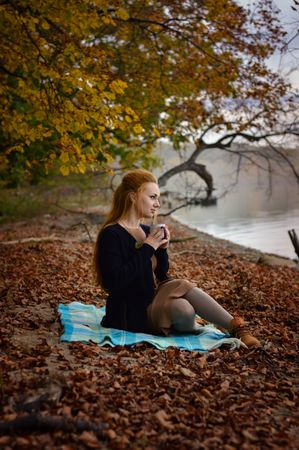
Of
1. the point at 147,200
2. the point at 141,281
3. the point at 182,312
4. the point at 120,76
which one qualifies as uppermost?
the point at 120,76

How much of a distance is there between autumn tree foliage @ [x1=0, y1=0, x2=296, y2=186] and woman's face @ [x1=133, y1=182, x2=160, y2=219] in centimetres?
196

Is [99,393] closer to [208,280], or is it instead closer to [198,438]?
[198,438]

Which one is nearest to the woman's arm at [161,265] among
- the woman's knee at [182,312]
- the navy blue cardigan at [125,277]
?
the navy blue cardigan at [125,277]

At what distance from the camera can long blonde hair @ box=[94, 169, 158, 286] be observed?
4801mm

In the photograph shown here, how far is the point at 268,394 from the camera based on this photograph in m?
3.78

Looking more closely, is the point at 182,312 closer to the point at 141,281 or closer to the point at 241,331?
the point at 141,281

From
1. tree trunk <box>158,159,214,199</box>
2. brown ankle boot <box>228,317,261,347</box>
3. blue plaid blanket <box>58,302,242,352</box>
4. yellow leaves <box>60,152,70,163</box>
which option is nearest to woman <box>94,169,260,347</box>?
brown ankle boot <box>228,317,261,347</box>

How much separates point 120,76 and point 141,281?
853 cm

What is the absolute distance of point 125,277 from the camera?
452cm

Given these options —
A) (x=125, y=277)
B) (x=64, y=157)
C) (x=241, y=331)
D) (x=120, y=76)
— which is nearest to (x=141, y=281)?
(x=125, y=277)

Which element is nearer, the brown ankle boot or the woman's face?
the brown ankle boot

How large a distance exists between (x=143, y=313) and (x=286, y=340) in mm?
1699

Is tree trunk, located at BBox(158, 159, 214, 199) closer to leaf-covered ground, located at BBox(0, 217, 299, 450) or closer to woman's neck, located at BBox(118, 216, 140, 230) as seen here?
leaf-covered ground, located at BBox(0, 217, 299, 450)

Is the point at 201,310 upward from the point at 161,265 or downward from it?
downward
